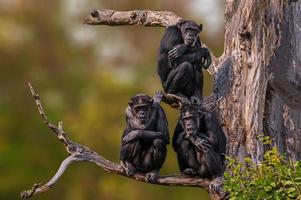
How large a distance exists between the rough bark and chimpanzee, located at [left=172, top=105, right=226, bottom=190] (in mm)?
148

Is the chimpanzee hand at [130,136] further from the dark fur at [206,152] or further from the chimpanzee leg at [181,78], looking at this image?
the chimpanzee leg at [181,78]

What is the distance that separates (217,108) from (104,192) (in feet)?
46.1

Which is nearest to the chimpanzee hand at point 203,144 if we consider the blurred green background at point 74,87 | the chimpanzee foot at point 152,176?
the chimpanzee foot at point 152,176

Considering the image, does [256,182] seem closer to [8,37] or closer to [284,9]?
[284,9]

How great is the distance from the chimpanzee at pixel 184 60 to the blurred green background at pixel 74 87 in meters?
12.0

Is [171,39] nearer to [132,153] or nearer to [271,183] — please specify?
[132,153]

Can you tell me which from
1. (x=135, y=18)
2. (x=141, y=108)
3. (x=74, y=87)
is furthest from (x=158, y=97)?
(x=74, y=87)

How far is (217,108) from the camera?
1045 centimetres

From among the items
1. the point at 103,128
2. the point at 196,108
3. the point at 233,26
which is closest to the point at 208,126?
the point at 196,108

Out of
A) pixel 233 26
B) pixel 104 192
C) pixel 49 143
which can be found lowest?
pixel 104 192

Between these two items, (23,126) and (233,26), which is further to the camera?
(23,126)

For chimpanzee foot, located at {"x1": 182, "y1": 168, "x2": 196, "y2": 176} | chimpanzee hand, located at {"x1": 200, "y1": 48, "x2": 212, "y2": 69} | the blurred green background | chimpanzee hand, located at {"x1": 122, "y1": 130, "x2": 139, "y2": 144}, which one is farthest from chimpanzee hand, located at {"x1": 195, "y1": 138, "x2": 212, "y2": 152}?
the blurred green background

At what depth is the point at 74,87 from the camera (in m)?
25.1

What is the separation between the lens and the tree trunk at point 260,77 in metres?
10.2
